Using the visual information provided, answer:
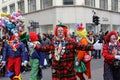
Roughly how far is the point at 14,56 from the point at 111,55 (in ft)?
11.6

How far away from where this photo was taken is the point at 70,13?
36625mm

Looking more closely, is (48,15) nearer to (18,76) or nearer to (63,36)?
(18,76)

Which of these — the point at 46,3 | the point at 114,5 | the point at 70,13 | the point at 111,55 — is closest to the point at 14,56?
the point at 111,55

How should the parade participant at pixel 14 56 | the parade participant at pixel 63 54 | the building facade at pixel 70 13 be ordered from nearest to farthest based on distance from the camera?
the parade participant at pixel 63 54 → the parade participant at pixel 14 56 → the building facade at pixel 70 13

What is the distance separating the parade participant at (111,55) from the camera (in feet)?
26.8

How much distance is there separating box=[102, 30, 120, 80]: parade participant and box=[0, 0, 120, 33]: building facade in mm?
22911

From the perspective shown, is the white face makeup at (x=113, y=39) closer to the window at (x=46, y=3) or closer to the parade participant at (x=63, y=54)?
the parade participant at (x=63, y=54)

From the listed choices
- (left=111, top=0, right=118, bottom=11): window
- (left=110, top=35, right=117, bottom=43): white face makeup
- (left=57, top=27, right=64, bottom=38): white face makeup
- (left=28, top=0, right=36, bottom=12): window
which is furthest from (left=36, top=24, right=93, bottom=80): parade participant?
(left=111, top=0, right=118, bottom=11): window

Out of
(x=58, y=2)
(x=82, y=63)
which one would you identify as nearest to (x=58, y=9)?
(x=58, y=2)

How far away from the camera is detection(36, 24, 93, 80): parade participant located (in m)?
7.67

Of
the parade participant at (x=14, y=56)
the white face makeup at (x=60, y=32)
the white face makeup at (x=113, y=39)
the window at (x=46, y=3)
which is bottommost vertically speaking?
the parade participant at (x=14, y=56)

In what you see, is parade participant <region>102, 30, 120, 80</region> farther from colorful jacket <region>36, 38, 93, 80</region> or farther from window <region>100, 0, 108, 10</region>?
window <region>100, 0, 108, 10</region>

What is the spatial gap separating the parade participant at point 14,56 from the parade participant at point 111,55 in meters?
3.05

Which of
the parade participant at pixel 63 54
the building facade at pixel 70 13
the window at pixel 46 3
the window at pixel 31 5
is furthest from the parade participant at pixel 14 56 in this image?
the window at pixel 31 5
